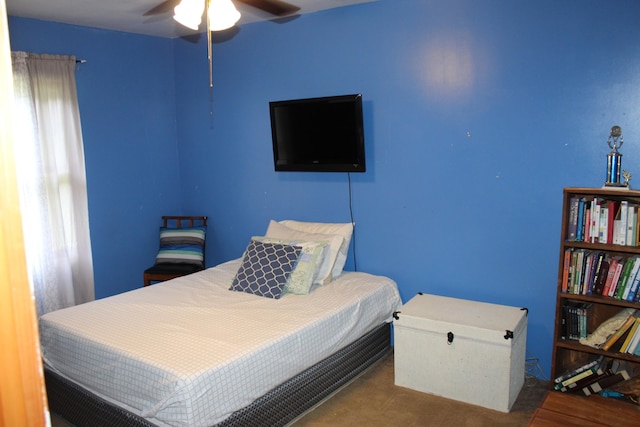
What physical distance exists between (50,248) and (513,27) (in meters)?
3.72

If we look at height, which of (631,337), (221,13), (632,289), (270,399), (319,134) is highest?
(221,13)

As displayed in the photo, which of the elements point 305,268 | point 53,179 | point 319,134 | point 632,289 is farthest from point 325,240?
point 53,179

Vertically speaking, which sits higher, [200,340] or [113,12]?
[113,12]

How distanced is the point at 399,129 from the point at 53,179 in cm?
272

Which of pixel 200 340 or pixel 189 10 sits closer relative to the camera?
pixel 189 10

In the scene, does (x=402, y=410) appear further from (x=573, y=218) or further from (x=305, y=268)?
(x=573, y=218)

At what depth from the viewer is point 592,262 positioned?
2.91 metres

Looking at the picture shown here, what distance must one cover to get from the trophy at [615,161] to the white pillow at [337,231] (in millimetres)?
1751

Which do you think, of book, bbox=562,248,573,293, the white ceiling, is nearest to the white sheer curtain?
the white ceiling

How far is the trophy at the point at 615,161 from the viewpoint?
283 centimetres

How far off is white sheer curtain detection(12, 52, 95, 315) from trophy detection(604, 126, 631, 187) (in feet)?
12.7

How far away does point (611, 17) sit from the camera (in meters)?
2.84

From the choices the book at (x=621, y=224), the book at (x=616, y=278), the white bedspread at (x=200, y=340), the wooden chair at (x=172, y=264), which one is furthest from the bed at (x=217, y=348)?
the book at (x=621, y=224)

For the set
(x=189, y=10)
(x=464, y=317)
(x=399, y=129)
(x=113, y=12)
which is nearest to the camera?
(x=189, y=10)
